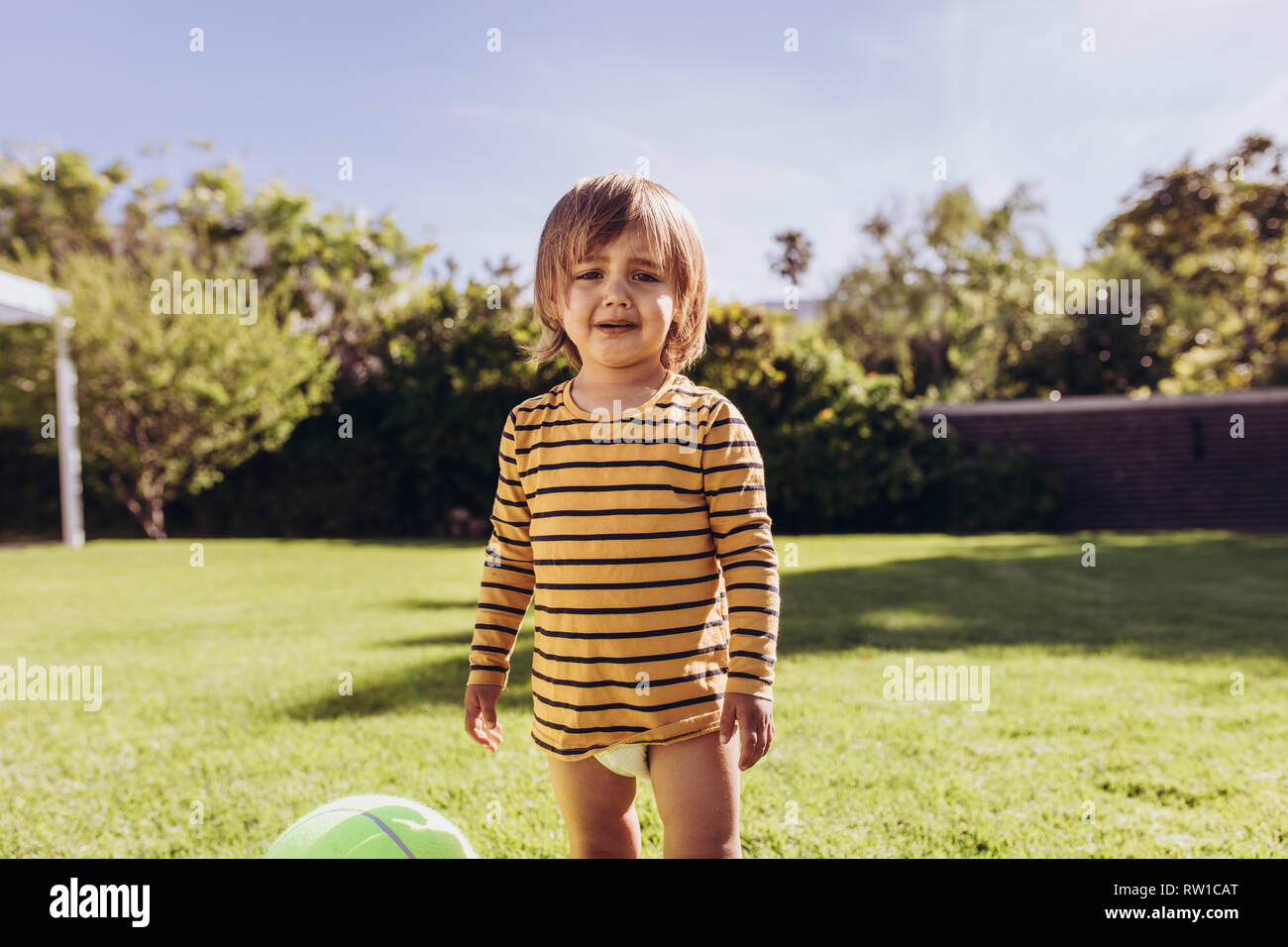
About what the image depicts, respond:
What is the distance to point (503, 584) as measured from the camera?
2.15 meters

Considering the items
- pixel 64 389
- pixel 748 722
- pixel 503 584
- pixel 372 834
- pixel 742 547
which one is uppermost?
pixel 64 389

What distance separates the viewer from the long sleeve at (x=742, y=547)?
1785 mm

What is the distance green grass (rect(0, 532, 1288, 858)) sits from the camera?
112 inches

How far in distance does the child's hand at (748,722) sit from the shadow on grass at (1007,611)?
9.03 ft

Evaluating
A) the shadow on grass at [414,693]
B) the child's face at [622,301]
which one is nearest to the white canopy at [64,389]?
the shadow on grass at [414,693]

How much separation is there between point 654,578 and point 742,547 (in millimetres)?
183

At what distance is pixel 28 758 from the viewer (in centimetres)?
368

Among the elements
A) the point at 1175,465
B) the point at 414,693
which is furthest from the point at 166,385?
the point at 1175,465

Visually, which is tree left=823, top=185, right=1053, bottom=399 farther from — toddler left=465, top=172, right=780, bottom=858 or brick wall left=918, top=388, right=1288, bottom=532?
toddler left=465, top=172, right=780, bottom=858

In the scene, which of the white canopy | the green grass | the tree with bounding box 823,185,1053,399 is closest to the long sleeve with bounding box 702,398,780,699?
the green grass

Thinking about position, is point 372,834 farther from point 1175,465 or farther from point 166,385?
point 1175,465

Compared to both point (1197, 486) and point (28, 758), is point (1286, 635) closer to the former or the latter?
point (28, 758)

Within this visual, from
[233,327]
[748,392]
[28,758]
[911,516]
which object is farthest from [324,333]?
[28,758]
